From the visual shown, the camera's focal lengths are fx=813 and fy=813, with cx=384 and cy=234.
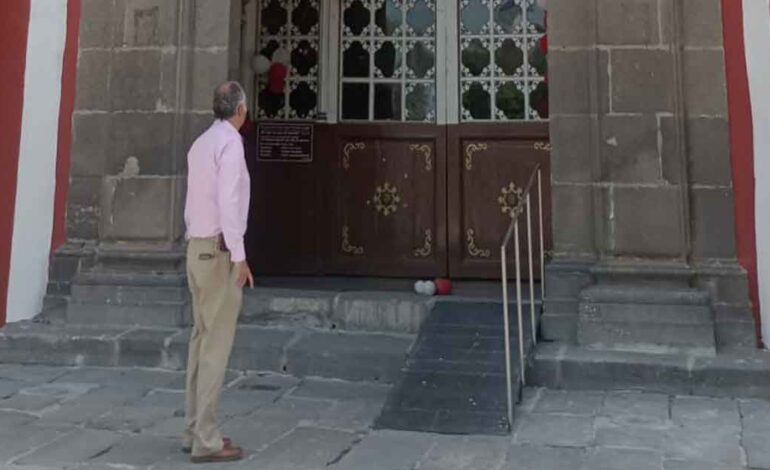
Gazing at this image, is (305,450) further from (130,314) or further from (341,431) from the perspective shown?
(130,314)

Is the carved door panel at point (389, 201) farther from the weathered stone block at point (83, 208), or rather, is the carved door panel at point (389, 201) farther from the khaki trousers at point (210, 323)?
the khaki trousers at point (210, 323)

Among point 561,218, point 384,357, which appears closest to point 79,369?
point 384,357

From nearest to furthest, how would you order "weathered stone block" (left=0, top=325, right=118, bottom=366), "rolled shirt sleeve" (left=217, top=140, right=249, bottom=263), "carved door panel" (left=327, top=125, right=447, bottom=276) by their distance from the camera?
"rolled shirt sleeve" (left=217, top=140, right=249, bottom=263) < "weathered stone block" (left=0, top=325, right=118, bottom=366) < "carved door panel" (left=327, top=125, right=447, bottom=276)

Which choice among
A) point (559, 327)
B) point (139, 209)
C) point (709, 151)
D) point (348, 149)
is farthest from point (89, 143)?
point (709, 151)

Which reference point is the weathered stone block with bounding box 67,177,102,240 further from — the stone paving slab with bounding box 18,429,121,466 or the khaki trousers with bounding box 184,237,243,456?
the khaki trousers with bounding box 184,237,243,456

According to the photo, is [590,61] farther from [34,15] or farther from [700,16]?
[34,15]

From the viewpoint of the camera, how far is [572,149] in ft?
18.9

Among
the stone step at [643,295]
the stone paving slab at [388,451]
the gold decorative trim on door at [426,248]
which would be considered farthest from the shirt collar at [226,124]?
the gold decorative trim on door at [426,248]

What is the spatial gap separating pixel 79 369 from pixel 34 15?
2.99 meters

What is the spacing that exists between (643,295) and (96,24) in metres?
4.64

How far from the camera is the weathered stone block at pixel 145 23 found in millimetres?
6273

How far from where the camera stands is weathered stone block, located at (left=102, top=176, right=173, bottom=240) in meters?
6.20

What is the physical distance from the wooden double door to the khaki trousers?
380 cm

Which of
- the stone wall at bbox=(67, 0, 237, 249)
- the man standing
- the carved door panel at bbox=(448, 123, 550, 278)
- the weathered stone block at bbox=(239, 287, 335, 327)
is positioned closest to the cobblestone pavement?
the man standing
